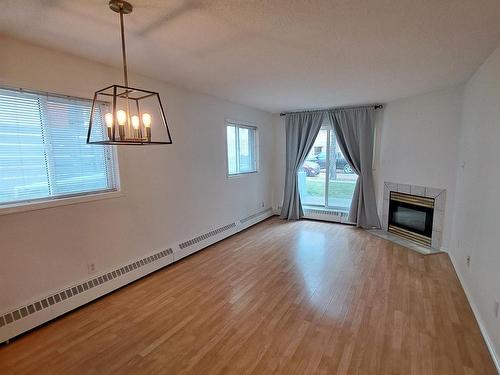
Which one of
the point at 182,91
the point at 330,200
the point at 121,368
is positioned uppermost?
the point at 182,91

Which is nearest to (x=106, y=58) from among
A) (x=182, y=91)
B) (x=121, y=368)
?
(x=182, y=91)

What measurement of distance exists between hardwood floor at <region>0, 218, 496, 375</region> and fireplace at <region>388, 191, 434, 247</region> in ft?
2.40

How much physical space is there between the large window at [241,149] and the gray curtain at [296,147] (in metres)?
0.82

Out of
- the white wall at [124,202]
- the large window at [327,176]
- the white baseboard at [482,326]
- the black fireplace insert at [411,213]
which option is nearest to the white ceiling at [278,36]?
the white wall at [124,202]

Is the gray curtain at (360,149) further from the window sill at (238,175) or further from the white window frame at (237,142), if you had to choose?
the window sill at (238,175)

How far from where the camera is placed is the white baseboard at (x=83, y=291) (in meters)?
2.18

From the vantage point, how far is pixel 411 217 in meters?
4.52

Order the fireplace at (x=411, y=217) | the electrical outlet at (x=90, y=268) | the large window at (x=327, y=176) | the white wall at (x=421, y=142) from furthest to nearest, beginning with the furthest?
the large window at (x=327, y=176), the fireplace at (x=411, y=217), the white wall at (x=421, y=142), the electrical outlet at (x=90, y=268)

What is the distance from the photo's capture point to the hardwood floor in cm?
190

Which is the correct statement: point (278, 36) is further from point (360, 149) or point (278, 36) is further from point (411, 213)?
point (411, 213)

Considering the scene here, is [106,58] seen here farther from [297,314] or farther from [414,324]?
[414,324]

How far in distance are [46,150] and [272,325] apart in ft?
8.62

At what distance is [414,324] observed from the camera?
230cm

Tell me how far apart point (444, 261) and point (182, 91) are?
14.5ft
